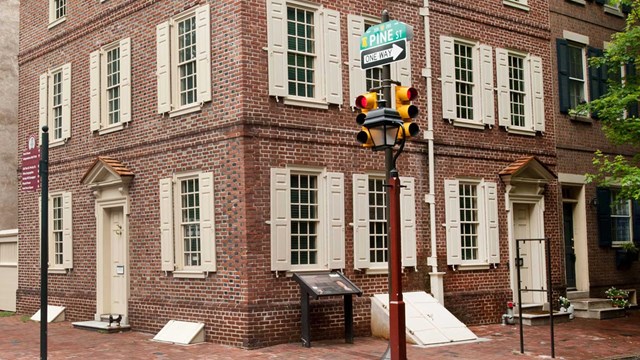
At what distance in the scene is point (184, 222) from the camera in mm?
15508

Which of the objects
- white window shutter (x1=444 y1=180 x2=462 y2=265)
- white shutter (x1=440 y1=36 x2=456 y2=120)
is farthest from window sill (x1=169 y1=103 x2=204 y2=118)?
white window shutter (x1=444 y1=180 x2=462 y2=265)

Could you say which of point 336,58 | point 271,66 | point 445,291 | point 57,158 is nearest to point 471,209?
point 445,291

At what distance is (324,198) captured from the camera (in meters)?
15.2

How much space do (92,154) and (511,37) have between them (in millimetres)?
9904

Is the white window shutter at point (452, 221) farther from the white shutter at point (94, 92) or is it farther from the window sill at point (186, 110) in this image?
the white shutter at point (94, 92)

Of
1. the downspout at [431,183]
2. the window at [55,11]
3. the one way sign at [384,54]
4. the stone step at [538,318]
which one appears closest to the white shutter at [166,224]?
the downspout at [431,183]

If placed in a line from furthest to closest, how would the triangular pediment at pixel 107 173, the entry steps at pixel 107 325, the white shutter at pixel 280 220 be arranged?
the triangular pediment at pixel 107 173 < the entry steps at pixel 107 325 < the white shutter at pixel 280 220

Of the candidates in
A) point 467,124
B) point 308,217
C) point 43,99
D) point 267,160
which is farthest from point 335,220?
point 43,99

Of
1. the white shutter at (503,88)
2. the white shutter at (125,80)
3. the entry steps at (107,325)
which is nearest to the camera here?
the entry steps at (107,325)

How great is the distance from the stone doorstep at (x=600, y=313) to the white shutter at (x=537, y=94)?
171 inches

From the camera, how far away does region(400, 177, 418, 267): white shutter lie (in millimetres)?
16344

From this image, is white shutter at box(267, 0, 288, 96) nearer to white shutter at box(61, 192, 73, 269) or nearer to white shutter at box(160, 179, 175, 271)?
white shutter at box(160, 179, 175, 271)

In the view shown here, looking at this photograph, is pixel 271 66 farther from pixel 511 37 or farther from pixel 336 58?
pixel 511 37

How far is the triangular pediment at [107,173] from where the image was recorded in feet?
55.2
